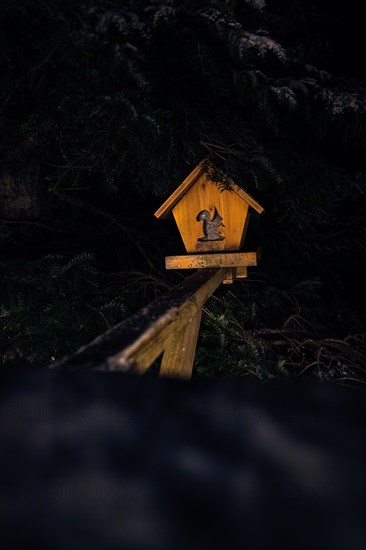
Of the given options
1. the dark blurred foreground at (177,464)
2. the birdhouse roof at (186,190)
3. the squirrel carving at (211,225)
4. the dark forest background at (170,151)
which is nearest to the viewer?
the dark blurred foreground at (177,464)

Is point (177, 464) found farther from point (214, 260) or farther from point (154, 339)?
point (214, 260)

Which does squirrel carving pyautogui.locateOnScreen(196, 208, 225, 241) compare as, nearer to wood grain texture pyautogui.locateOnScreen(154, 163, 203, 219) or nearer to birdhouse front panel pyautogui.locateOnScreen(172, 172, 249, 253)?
birdhouse front panel pyautogui.locateOnScreen(172, 172, 249, 253)

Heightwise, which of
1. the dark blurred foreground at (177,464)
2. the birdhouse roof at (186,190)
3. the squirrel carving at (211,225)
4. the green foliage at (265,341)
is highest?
the birdhouse roof at (186,190)

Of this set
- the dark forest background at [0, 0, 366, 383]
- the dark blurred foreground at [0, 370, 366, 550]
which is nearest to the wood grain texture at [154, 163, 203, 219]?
the dark forest background at [0, 0, 366, 383]

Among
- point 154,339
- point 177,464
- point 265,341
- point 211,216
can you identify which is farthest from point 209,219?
point 177,464

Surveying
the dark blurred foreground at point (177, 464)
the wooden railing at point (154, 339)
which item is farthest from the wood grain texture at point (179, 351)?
the dark blurred foreground at point (177, 464)

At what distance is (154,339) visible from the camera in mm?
1105

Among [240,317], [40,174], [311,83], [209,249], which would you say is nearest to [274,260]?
[240,317]

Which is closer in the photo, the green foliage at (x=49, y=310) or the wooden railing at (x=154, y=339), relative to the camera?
the wooden railing at (x=154, y=339)

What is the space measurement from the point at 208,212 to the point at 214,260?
32cm

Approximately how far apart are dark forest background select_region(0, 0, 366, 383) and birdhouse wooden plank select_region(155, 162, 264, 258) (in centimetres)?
14

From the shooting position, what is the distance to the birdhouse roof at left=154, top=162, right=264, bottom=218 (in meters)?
2.49

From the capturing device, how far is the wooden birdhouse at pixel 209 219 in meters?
2.53

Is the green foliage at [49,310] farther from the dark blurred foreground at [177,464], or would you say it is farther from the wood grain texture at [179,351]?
the dark blurred foreground at [177,464]
